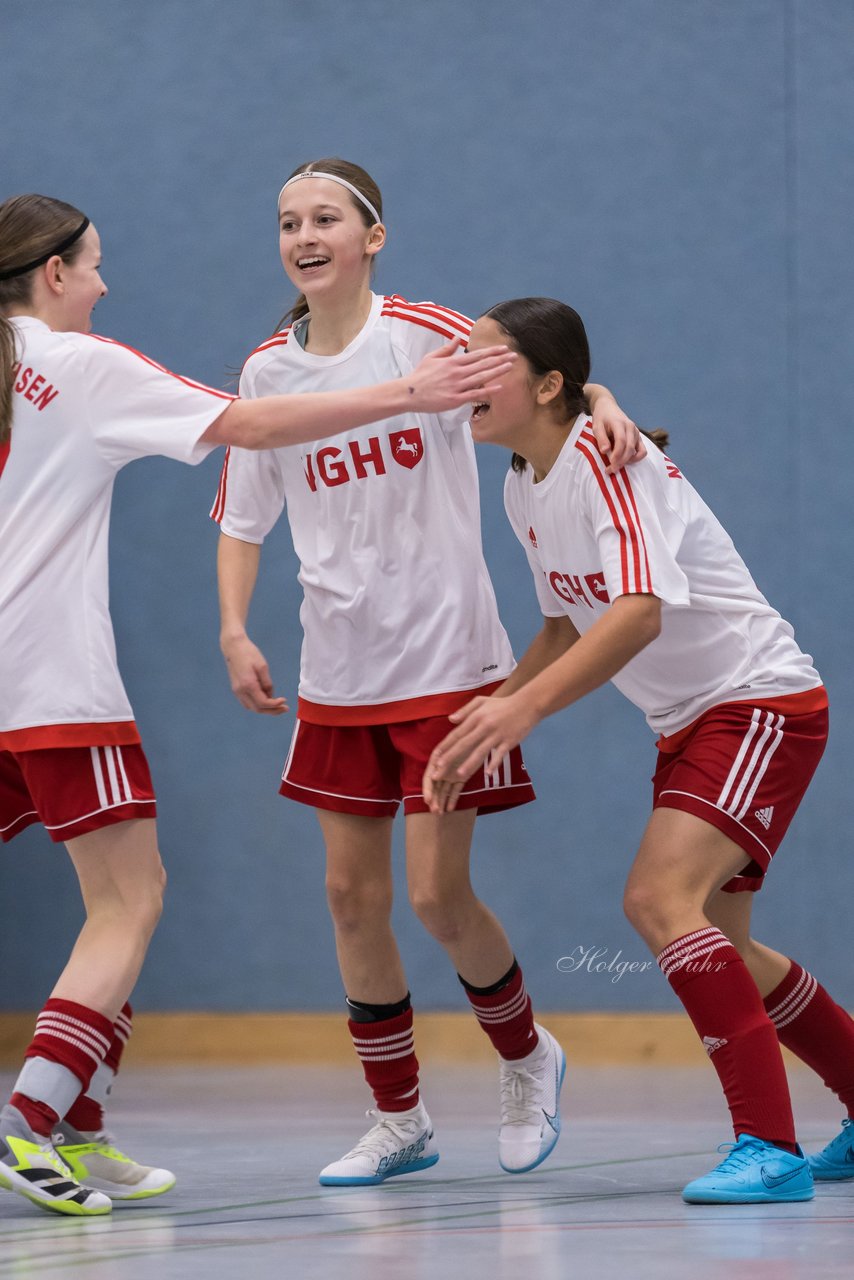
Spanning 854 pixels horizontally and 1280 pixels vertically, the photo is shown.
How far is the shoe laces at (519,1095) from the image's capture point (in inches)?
102

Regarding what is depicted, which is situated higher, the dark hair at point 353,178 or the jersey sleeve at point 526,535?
the dark hair at point 353,178

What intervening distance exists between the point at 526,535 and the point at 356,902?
64 centimetres

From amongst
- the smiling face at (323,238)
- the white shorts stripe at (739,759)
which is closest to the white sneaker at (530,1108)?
the white shorts stripe at (739,759)

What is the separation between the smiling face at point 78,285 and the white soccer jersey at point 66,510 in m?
0.14

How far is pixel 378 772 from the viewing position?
2.55 metres

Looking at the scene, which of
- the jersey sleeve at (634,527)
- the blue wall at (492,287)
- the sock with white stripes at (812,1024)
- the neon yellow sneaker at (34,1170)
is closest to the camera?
the neon yellow sneaker at (34,1170)

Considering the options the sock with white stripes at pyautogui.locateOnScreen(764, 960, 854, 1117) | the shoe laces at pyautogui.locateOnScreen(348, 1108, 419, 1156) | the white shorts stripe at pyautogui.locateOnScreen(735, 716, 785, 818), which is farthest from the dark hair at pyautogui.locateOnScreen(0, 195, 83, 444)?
the sock with white stripes at pyautogui.locateOnScreen(764, 960, 854, 1117)

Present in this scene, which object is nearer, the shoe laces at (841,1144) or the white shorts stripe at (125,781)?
the white shorts stripe at (125,781)

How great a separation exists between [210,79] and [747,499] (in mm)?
1787

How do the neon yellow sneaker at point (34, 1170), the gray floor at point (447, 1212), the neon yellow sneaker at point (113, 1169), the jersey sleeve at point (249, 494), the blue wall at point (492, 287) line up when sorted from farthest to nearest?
1. the blue wall at point (492, 287)
2. the jersey sleeve at point (249, 494)
3. the neon yellow sneaker at point (113, 1169)
4. the neon yellow sneaker at point (34, 1170)
5. the gray floor at point (447, 1212)

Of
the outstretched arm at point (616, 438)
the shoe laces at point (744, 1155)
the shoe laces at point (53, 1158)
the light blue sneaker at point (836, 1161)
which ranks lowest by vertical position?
the light blue sneaker at point (836, 1161)

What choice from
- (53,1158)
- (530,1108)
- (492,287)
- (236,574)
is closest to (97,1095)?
(53,1158)

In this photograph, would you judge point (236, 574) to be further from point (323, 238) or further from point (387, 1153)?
point (387, 1153)

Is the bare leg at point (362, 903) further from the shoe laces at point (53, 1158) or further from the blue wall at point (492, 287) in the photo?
Result: the blue wall at point (492, 287)
